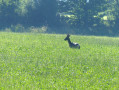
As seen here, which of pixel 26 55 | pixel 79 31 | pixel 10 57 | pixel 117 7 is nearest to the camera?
pixel 10 57

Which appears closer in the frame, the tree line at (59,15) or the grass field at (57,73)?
the grass field at (57,73)

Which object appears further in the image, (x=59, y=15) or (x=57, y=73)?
(x=59, y=15)

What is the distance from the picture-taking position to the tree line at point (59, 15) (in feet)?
188

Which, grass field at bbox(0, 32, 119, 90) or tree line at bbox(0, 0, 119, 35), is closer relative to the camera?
grass field at bbox(0, 32, 119, 90)

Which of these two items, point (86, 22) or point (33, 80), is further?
point (86, 22)

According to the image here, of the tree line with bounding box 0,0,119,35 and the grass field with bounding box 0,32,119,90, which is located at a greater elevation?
the tree line with bounding box 0,0,119,35

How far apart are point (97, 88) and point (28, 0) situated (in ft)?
168

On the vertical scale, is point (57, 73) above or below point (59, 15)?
below

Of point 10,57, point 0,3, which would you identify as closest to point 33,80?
point 10,57

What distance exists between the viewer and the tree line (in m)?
57.3

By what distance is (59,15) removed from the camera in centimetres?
5988

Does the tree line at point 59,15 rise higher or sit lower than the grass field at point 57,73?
higher

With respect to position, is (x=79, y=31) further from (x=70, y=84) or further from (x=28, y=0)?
(x=70, y=84)

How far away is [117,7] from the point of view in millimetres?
59469
